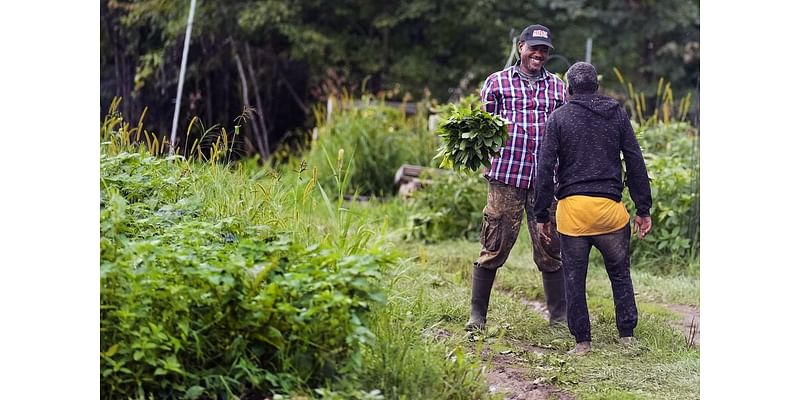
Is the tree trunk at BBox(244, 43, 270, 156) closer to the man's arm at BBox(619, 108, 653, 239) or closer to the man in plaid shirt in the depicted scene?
the man in plaid shirt

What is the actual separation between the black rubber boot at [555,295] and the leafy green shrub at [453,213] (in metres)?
2.94

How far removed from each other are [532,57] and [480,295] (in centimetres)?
134

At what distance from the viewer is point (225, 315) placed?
3664 millimetres

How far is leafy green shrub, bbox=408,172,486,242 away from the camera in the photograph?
8852 mm

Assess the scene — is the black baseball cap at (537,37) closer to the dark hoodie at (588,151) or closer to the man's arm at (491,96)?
the man's arm at (491,96)

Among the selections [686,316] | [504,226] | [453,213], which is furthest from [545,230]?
[453,213]

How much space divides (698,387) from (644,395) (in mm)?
361

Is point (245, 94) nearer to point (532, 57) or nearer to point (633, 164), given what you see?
point (532, 57)

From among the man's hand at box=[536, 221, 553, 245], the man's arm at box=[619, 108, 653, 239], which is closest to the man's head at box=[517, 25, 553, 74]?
the man's arm at box=[619, 108, 653, 239]

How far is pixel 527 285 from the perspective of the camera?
22.8 feet

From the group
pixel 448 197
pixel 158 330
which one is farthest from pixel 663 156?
pixel 158 330

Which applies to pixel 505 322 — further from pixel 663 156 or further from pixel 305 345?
pixel 663 156

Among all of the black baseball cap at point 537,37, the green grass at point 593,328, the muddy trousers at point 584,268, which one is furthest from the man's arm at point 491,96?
the green grass at point 593,328

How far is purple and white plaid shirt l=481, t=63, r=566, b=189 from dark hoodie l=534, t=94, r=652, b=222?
30 centimetres
